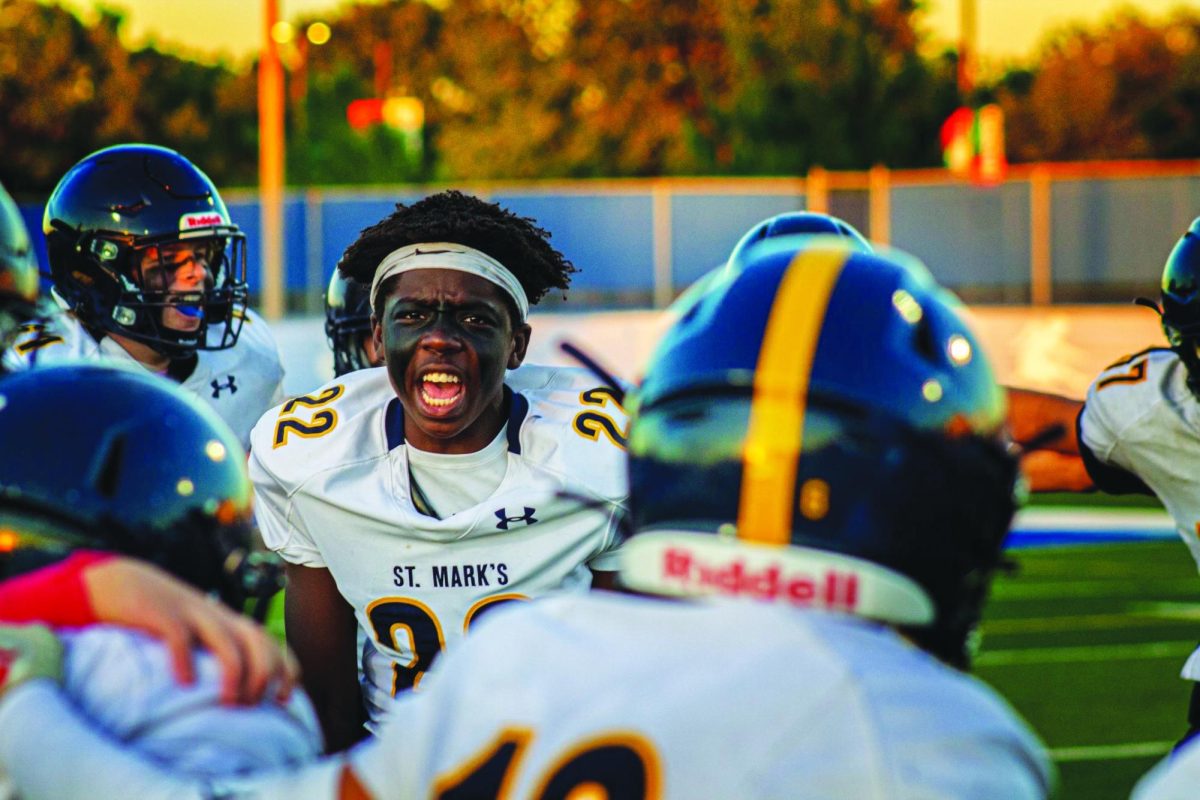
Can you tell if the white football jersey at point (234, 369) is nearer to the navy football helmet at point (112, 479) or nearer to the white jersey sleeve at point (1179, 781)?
the navy football helmet at point (112, 479)

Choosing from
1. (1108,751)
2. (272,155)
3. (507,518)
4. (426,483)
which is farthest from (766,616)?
(272,155)

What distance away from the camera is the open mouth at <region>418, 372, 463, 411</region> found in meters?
3.22

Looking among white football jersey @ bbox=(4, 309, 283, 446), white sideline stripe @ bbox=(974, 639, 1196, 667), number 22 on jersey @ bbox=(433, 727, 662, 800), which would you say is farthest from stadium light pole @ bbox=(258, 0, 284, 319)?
number 22 on jersey @ bbox=(433, 727, 662, 800)

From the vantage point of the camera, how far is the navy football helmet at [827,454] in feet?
5.06

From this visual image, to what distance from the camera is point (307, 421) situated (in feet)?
11.0

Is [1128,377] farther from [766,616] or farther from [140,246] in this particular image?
[140,246]

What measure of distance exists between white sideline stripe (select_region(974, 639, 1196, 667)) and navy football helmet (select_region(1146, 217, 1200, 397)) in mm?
4305

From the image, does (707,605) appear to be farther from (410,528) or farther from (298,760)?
(410,528)

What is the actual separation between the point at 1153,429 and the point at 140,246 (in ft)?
8.48

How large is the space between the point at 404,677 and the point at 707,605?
6.00 feet

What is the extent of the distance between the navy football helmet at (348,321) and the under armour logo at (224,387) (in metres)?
0.29

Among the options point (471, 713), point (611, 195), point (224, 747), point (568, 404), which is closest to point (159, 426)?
point (224, 747)

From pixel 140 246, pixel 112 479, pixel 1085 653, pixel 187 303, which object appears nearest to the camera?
pixel 112 479

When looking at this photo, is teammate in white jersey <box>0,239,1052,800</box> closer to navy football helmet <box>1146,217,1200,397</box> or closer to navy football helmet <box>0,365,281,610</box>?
navy football helmet <box>0,365,281,610</box>
